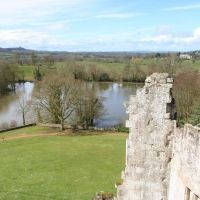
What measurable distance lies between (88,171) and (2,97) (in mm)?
49157

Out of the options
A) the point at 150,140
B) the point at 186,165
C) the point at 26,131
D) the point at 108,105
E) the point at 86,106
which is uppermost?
the point at 150,140

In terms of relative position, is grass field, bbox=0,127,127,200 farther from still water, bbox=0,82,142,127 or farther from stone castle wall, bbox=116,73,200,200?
stone castle wall, bbox=116,73,200,200

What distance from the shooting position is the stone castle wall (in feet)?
27.3

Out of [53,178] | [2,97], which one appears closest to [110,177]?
[53,178]

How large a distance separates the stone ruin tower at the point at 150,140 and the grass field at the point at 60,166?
1135 cm

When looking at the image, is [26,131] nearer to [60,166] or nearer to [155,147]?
[60,166]

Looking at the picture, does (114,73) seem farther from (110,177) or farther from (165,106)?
(165,106)

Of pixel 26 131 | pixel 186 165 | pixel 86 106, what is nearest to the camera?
pixel 186 165

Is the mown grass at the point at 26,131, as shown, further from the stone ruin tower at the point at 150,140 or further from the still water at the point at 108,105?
the stone ruin tower at the point at 150,140

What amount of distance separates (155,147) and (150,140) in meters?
0.26

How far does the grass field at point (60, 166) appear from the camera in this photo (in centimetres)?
2127

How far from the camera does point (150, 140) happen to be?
8859 millimetres

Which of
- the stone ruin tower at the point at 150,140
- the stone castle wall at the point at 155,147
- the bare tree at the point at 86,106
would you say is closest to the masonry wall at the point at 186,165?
the stone castle wall at the point at 155,147

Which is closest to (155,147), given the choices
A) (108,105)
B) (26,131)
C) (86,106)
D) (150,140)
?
(150,140)
